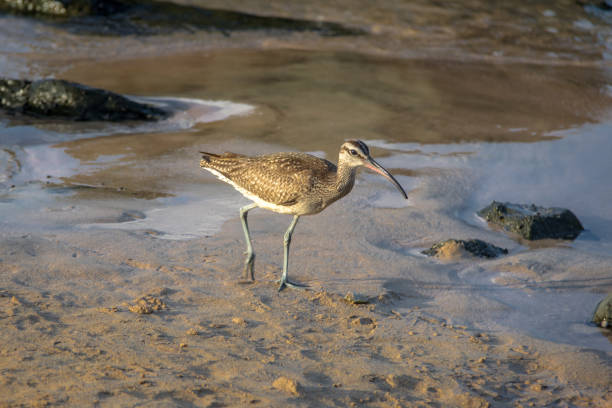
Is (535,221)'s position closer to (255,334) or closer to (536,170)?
(536,170)

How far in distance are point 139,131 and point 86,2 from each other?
740cm

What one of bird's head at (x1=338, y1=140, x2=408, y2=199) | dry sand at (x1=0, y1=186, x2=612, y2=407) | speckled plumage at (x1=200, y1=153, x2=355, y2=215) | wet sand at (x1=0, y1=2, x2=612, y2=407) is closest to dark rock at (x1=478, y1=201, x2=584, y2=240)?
wet sand at (x1=0, y1=2, x2=612, y2=407)

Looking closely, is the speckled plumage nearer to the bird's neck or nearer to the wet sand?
the bird's neck

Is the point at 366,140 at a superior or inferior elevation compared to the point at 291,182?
inferior

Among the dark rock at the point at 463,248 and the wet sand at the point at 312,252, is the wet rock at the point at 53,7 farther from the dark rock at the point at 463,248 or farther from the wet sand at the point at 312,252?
the dark rock at the point at 463,248

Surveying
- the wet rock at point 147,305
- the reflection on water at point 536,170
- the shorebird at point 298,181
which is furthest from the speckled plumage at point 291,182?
the reflection on water at point 536,170

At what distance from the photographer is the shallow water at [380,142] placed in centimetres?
680

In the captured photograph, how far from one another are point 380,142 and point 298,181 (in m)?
3.84

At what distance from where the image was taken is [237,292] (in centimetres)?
580

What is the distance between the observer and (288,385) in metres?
4.36

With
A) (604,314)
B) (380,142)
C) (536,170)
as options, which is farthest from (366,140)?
(604,314)

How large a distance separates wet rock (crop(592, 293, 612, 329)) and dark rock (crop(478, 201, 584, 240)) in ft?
5.61

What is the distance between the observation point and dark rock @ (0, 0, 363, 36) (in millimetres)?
15516

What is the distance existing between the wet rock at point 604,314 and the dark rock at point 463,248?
1.28m
